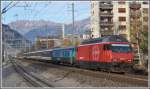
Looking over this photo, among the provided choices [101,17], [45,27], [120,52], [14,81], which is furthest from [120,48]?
[101,17]

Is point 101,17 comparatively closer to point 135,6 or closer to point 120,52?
point 135,6

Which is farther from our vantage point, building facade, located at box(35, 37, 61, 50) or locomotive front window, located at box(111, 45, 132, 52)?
building facade, located at box(35, 37, 61, 50)

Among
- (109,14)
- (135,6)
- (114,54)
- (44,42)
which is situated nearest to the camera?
(114,54)

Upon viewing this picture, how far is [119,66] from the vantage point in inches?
1223

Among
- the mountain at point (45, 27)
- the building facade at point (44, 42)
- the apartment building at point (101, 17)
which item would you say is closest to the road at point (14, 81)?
the mountain at point (45, 27)

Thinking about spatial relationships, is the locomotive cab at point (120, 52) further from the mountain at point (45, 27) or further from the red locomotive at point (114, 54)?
the mountain at point (45, 27)

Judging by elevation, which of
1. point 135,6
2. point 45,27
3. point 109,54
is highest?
point 135,6

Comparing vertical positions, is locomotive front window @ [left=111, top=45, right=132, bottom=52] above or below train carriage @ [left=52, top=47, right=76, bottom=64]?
above

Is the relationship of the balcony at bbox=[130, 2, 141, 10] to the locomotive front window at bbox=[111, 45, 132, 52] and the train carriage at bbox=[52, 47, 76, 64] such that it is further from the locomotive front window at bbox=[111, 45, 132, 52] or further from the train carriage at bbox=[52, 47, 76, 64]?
the locomotive front window at bbox=[111, 45, 132, 52]

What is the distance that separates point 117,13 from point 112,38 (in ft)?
228

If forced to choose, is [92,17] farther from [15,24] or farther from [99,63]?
[99,63]

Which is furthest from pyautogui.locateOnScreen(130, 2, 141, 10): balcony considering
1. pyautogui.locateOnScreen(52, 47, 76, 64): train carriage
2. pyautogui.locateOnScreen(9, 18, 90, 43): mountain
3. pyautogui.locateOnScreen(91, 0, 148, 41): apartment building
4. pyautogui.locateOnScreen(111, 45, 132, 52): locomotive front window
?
pyautogui.locateOnScreen(111, 45, 132, 52): locomotive front window

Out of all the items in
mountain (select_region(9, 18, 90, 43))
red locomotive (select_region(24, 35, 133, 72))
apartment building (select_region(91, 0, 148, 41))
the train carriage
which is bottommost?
the train carriage

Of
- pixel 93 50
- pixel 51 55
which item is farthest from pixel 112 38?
pixel 51 55
